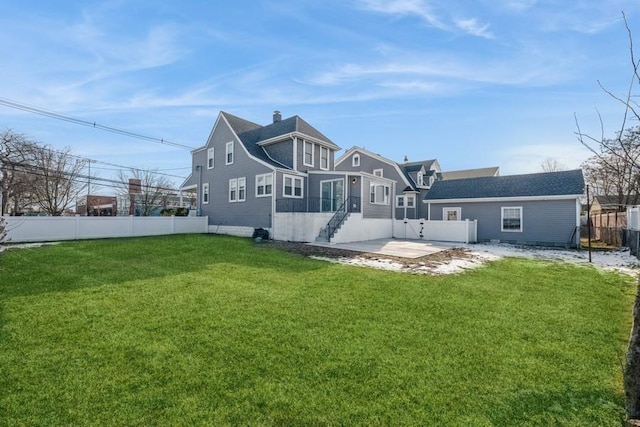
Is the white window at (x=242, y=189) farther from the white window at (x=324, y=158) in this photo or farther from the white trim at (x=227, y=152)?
the white window at (x=324, y=158)

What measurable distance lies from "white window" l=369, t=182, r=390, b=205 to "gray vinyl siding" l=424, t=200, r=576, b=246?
516 centimetres

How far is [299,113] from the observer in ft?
68.0

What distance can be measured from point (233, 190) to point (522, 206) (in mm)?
17679

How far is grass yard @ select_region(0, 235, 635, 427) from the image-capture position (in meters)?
2.57

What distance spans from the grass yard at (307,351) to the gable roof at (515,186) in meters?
11.7

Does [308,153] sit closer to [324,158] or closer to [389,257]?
[324,158]

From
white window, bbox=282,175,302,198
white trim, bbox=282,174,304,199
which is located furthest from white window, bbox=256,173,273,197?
white window, bbox=282,175,302,198

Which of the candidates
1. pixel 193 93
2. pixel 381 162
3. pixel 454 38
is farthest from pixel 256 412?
pixel 381 162

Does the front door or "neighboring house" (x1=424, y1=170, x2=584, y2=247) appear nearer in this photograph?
"neighboring house" (x1=424, y1=170, x2=584, y2=247)

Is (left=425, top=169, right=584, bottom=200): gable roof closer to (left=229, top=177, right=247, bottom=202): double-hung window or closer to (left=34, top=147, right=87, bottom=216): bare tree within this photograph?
(left=229, top=177, right=247, bottom=202): double-hung window

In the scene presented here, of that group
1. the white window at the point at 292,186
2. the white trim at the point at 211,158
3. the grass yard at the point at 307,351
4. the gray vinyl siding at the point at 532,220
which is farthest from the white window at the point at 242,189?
the gray vinyl siding at the point at 532,220

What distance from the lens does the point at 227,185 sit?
19.9 meters

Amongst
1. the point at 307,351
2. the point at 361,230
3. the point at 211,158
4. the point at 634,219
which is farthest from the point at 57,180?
the point at 634,219

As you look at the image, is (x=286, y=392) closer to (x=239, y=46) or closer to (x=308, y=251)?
(x=308, y=251)
